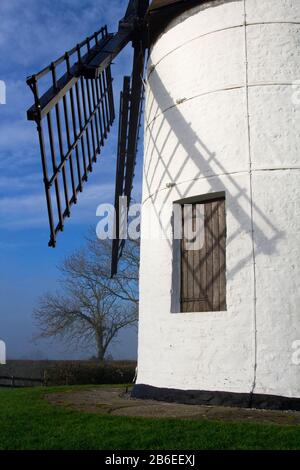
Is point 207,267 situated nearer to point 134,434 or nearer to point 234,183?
point 234,183

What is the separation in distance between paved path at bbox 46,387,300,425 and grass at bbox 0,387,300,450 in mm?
403

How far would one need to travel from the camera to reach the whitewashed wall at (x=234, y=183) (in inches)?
280

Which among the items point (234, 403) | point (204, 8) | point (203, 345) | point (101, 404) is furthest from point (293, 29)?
point (101, 404)

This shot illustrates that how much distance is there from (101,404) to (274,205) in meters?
3.68

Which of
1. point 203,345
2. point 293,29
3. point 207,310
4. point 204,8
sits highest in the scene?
point 204,8

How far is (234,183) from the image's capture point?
7742mm

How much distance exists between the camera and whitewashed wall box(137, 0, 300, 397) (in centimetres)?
712

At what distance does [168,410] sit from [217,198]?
3200 mm

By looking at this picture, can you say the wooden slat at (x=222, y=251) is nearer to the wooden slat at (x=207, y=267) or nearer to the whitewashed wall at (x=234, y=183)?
the wooden slat at (x=207, y=267)

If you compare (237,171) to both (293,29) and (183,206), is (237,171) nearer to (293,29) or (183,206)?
(183,206)

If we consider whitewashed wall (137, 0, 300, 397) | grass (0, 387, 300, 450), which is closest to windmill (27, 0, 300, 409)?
whitewashed wall (137, 0, 300, 397)
